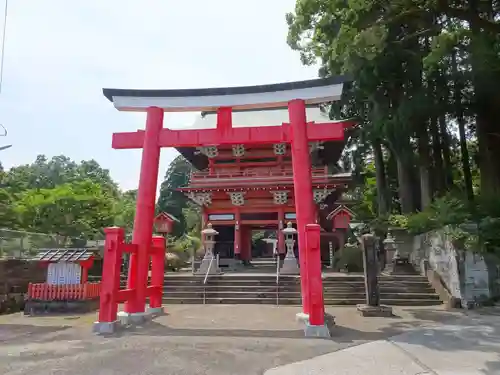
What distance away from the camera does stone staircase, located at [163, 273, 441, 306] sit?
40.5 feet

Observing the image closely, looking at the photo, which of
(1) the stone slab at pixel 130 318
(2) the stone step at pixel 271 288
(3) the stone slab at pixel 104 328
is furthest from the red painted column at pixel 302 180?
(2) the stone step at pixel 271 288

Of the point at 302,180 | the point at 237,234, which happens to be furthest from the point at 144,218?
the point at 237,234

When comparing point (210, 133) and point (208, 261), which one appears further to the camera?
point (208, 261)

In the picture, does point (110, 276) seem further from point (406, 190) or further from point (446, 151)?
point (446, 151)

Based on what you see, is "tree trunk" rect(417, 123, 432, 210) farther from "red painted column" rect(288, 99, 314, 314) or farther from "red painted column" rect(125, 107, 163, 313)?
"red painted column" rect(125, 107, 163, 313)

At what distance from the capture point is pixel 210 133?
8836 millimetres

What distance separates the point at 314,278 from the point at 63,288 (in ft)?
24.0

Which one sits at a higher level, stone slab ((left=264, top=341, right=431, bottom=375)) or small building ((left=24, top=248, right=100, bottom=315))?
small building ((left=24, top=248, right=100, bottom=315))

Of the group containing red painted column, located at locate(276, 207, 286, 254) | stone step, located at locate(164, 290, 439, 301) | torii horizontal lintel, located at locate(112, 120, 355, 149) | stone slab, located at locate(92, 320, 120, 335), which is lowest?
stone slab, located at locate(92, 320, 120, 335)

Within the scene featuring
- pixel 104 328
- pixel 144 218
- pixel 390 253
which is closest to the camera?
pixel 104 328

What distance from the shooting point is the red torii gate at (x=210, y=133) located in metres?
8.44

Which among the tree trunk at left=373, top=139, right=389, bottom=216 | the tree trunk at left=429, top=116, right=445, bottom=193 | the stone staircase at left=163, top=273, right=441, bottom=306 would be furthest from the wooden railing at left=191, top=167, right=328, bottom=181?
the stone staircase at left=163, top=273, right=441, bottom=306

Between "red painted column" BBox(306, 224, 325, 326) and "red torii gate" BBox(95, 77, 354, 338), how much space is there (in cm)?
53

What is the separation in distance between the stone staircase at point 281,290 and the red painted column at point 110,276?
552 cm
